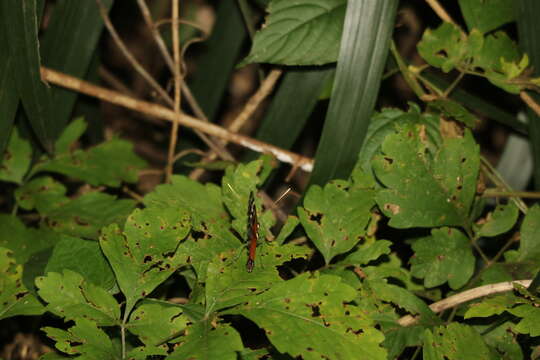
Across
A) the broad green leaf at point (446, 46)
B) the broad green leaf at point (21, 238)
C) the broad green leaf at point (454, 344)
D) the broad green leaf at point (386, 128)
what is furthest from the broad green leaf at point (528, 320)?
the broad green leaf at point (21, 238)

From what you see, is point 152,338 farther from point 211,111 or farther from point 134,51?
point 134,51

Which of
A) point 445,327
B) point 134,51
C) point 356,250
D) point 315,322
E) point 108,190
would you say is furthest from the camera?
point 134,51

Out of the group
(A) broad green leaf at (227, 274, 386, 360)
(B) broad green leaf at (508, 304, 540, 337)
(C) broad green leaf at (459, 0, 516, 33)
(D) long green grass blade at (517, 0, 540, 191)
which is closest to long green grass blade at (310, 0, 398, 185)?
(C) broad green leaf at (459, 0, 516, 33)

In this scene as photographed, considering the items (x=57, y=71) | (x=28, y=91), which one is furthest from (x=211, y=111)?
(x=28, y=91)

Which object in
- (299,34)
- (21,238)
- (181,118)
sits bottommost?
(21,238)

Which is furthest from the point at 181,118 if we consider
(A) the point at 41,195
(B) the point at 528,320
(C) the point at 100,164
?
(B) the point at 528,320

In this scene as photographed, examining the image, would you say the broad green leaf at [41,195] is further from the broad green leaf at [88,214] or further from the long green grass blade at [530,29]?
the long green grass blade at [530,29]

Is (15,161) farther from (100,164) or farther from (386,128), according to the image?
(386,128)
